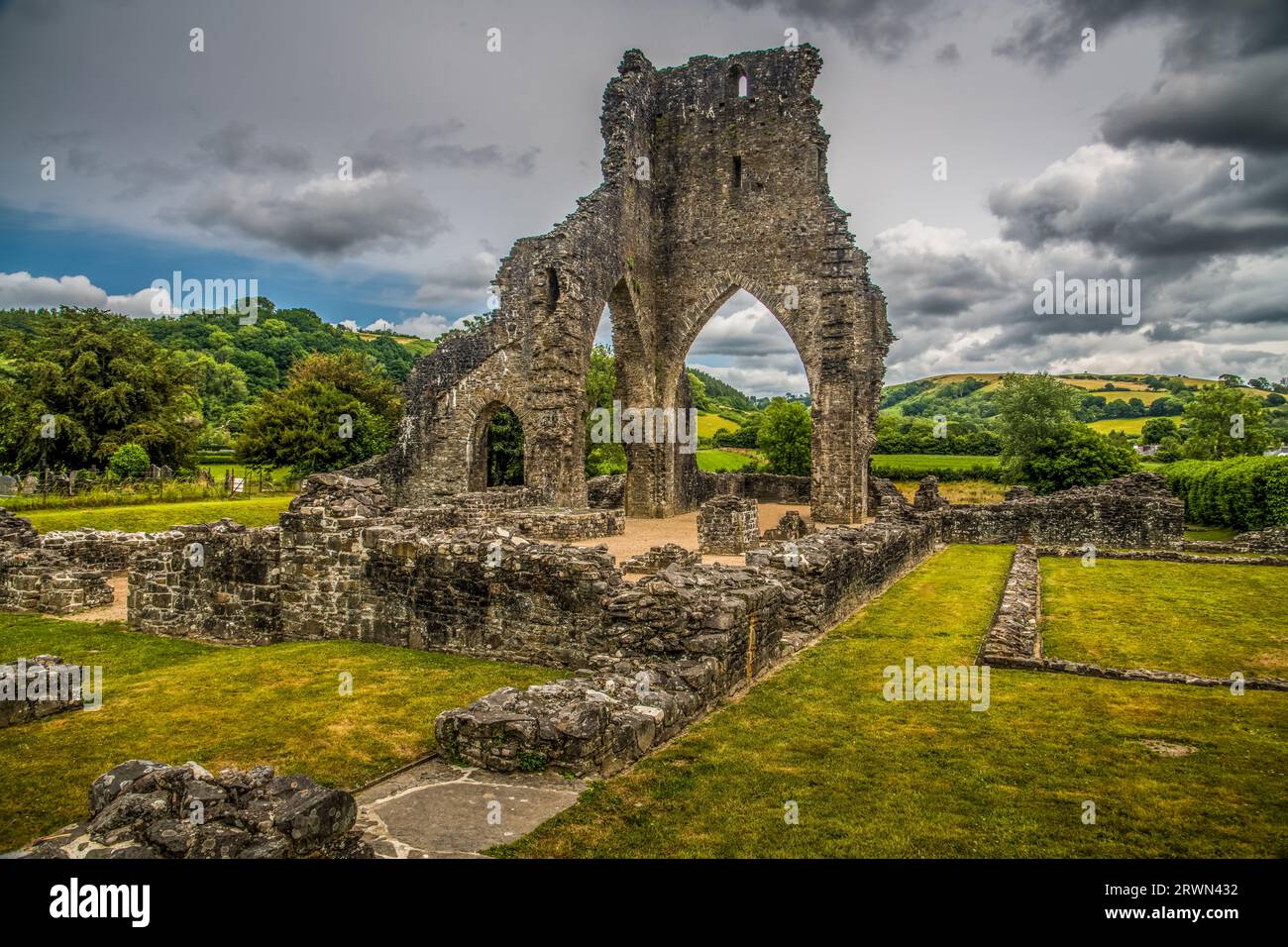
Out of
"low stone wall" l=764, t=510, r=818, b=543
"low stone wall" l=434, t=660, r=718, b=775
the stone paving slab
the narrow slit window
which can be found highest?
the narrow slit window

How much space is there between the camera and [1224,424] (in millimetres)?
40031

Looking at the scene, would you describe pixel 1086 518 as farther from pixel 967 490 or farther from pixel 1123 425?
pixel 1123 425

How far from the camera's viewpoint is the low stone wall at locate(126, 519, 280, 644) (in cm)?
1033

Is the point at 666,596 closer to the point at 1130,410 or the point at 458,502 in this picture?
the point at 458,502

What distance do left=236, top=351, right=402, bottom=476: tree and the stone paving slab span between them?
100ft

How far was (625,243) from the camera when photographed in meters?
25.8

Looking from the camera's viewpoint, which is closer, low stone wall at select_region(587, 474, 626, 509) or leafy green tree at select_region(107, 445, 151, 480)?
leafy green tree at select_region(107, 445, 151, 480)

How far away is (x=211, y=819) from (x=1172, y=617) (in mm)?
12492

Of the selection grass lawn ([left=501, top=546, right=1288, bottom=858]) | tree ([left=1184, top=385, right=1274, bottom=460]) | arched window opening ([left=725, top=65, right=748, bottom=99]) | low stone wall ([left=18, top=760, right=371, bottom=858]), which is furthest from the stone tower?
tree ([left=1184, top=385, right=1274, bottom=460])

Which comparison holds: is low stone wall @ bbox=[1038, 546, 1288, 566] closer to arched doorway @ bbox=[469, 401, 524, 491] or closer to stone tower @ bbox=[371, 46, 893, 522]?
stone tower @ bbox=[371, 46, 893, 522]

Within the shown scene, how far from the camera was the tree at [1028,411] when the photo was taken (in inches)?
1492

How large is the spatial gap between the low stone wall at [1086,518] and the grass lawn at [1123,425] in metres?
50.9

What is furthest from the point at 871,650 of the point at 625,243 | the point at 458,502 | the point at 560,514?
the point at 625,243
